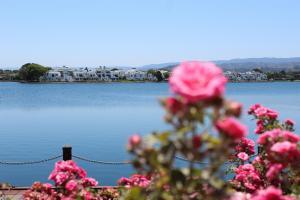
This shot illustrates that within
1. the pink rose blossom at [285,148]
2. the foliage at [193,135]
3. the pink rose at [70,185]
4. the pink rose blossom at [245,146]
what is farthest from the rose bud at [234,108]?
the pink rose blossom at [245,146]

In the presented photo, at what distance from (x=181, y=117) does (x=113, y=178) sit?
13673mm

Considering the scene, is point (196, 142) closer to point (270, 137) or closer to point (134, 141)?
point (134, 141)

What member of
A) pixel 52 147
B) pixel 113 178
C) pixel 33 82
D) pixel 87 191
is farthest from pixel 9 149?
pixel 33 82

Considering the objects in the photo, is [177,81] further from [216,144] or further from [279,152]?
[279,152]

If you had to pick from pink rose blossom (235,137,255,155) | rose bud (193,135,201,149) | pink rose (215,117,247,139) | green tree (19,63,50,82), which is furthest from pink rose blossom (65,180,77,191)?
green tree (19,63,50,82)

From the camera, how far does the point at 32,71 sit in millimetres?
135250

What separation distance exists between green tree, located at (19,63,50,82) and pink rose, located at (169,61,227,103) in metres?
135

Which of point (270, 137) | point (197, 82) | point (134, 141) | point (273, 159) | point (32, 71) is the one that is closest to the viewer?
point (197, 82)

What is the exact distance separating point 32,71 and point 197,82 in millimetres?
137615

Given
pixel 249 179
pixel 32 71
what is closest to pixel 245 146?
pixel 249 179

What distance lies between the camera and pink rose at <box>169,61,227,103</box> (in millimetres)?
1633

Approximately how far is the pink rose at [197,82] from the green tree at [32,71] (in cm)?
Result: 13540

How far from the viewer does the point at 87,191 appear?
3.76 meters

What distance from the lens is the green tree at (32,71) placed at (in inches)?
5285
